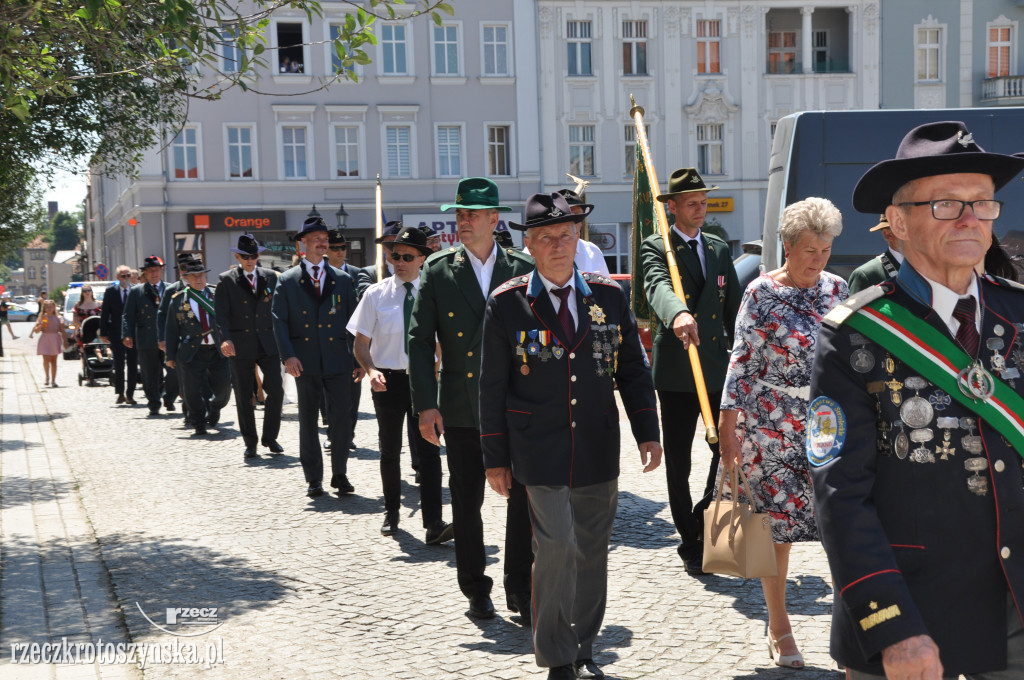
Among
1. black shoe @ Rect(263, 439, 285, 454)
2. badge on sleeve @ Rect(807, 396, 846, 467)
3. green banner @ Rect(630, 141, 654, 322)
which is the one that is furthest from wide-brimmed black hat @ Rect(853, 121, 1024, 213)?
black shoe @ Rect(263, 439, 285, 454)

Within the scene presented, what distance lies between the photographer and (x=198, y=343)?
1406cm

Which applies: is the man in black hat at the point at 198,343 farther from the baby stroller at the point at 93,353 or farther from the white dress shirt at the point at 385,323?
the baby stroller at the point at 93,353

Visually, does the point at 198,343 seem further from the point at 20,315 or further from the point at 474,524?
the point at 20,315

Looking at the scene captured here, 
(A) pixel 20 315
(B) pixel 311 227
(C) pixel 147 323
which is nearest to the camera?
(B) pixel 311 227

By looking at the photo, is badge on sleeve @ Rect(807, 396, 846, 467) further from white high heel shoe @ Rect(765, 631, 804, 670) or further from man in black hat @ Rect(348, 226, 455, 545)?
man in black hat @ Rect(348, 226, 455, 545)

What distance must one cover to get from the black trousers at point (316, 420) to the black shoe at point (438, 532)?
1873 millimetres

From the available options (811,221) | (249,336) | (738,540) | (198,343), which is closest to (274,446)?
(249,336)

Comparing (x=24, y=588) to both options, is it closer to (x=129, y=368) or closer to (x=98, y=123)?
(x=98, y=123)

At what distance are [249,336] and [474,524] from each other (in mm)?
6867

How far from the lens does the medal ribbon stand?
8.72 feet

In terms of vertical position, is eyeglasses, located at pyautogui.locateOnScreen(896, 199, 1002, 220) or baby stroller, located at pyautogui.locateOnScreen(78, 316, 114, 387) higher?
eyeglasses, located at pyautogui.locateOnScreen(896, 199, 1002, 220)

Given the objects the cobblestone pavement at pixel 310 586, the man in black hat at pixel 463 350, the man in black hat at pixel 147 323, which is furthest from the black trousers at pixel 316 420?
the man in black hat at pixel 147 323

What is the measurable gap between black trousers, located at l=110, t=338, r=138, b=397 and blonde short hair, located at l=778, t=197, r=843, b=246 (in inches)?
589

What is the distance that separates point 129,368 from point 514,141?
23143 millimetres
